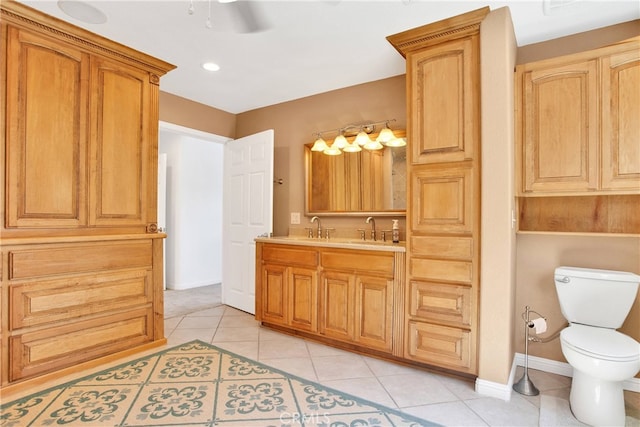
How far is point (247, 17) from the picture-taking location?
2201 millimetres

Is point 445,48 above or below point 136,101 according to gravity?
above

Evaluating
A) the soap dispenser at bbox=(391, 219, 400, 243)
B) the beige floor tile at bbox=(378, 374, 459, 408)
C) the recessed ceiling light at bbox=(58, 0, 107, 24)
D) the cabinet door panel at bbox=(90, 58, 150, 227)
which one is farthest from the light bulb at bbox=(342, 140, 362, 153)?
the recessed ceiling light at bbox=(58, 0, 107, 24)

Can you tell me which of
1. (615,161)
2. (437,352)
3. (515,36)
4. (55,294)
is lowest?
(437,352)

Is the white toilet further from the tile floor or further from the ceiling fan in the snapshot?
the ceiling fan

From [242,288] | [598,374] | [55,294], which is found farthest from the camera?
[242,288]

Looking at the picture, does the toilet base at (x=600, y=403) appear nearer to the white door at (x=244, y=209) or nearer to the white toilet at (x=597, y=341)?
the white toilet at (x=597, y=341)

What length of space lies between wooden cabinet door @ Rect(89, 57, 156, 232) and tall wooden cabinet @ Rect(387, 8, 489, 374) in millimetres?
2086

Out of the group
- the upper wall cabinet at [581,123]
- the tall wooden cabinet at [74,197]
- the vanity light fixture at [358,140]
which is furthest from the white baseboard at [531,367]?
the tall wooden cabinet at [74,197]

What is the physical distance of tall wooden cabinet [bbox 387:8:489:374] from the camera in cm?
219

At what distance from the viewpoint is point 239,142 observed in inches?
161

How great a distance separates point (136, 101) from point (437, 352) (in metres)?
3.03

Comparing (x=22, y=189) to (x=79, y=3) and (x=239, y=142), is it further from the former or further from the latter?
(x=239, y=142)

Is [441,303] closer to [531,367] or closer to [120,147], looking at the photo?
[531,367]

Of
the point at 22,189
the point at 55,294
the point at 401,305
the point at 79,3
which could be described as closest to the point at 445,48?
the point at 401,305
